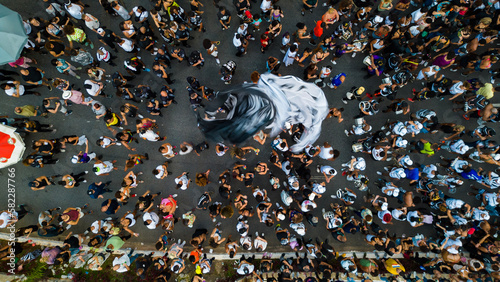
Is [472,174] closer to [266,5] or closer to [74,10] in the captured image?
[266,5]

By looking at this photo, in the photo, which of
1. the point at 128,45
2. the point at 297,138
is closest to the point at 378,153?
the point at 297,138

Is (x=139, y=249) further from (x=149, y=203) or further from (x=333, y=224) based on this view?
(x=333, y=224)

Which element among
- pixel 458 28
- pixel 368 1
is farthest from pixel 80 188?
pixel 458 28

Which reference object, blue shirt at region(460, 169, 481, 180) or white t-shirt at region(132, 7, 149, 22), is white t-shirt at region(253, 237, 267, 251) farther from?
white t-shirt at region(132, 7, 149, 22)

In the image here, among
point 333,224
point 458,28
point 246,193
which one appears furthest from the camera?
point 246,193

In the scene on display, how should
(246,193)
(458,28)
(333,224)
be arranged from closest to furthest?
(333,224) → (458,28) → (246,193)

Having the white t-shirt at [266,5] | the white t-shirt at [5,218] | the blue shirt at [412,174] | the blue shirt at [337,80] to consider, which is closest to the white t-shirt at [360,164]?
the blue shirt at [412,174]

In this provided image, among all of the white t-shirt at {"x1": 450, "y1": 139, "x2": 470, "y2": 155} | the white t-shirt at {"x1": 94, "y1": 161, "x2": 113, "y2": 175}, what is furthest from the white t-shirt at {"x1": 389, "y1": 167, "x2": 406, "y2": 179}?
the white t-shirt at {"x1": 94, "y1": 161, "x2": 113, "y2": 175}
